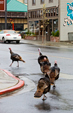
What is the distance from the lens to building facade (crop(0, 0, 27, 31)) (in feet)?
196

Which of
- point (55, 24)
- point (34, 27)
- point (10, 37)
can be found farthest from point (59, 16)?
point (34, 27)

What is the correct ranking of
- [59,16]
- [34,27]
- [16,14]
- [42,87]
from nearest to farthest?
[42,87] → [59,16] → [34,27] → [16,14]

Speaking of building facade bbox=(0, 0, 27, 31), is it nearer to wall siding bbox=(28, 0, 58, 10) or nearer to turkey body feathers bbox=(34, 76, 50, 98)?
wall siding bbox=(28, 0, 58, 10)

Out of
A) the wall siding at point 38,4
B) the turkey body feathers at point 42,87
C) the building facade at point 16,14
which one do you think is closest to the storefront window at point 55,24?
the wall siding at point 38,4

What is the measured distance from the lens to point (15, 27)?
219 ft

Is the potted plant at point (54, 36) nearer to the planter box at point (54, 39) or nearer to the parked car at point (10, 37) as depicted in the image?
the planter box at point (54, 39)

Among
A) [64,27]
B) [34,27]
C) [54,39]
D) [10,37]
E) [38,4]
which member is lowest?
[54,39]

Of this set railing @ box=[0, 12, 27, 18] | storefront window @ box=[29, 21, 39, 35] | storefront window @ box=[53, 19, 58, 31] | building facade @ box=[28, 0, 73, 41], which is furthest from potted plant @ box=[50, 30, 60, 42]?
railing @ box=[0, 12, 27, 18]

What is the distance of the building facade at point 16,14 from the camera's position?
→ 59.8 m

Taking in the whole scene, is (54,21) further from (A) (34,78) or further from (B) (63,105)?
(B) (63,105)

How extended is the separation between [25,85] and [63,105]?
9.87 feet

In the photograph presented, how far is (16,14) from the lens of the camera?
2469 inches

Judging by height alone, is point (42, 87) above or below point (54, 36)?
below

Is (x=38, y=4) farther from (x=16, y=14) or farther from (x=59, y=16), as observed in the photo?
(x=16, y=14)
